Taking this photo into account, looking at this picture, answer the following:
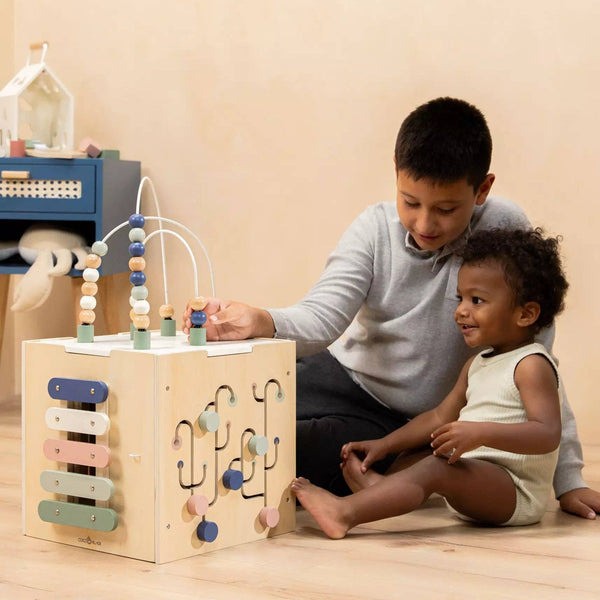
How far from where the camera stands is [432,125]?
160cm

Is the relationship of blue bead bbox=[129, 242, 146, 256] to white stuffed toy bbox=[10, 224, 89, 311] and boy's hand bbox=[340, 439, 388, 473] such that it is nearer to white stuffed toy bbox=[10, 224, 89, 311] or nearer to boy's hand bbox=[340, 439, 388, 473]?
boy's hand bbox=[340, 439, 388, 473]

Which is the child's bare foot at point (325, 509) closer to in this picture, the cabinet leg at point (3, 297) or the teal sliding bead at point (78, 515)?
the teal sliding bead at point (78, 515)

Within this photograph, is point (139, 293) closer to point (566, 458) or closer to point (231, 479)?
point (231, 479)

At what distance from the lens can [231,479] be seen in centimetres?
137

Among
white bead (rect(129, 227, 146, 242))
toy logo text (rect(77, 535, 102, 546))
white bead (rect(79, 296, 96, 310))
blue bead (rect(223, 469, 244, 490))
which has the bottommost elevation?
toy logo text (rect(77, 535, 102, 546))

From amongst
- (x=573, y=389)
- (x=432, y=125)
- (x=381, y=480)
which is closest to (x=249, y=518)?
(x=381, y=480)

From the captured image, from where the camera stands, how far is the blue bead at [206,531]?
133 centimetres

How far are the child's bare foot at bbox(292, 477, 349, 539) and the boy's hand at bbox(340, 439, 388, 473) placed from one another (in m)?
0.18

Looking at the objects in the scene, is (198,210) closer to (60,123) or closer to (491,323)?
(60,123)

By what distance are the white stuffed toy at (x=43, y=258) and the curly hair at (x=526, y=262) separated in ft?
3.80

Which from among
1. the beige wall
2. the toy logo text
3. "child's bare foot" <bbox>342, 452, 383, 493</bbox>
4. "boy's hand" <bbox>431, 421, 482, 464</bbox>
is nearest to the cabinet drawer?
the beige wall

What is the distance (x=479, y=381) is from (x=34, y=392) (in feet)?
2.23

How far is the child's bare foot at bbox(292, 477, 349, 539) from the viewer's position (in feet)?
4.67

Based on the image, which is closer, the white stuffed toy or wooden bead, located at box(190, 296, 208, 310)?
wooden bead, located at box(190, 296, 208, 310)
